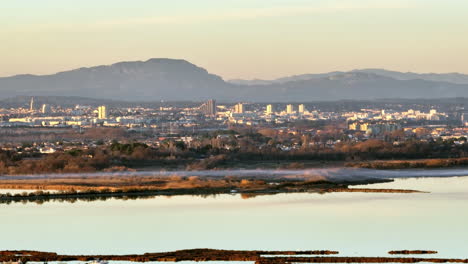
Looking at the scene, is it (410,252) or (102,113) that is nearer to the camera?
(410,252)

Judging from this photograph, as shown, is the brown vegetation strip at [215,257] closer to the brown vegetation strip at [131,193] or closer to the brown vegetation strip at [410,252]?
the brown vegetation strip at [410,252]

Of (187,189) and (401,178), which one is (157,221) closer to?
(187,189)

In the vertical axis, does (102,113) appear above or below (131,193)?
below

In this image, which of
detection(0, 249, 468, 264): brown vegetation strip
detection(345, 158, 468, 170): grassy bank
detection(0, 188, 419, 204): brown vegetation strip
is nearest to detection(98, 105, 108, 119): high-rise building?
detection(345, 158, 468, 170): grassy bank

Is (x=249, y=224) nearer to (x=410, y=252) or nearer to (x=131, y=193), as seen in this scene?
(x=410, y=252)

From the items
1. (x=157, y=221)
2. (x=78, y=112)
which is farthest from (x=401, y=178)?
(x=78, y=112)

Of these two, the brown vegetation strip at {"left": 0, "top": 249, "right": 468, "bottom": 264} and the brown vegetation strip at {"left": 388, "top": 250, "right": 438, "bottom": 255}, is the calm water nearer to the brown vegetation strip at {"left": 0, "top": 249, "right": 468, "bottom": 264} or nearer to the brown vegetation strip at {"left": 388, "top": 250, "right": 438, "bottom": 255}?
the brown vegetation strip at {"left": 388, "top": 250, "right": 438, "bottom": 255}

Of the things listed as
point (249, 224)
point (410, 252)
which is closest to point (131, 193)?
point (249, 224)
